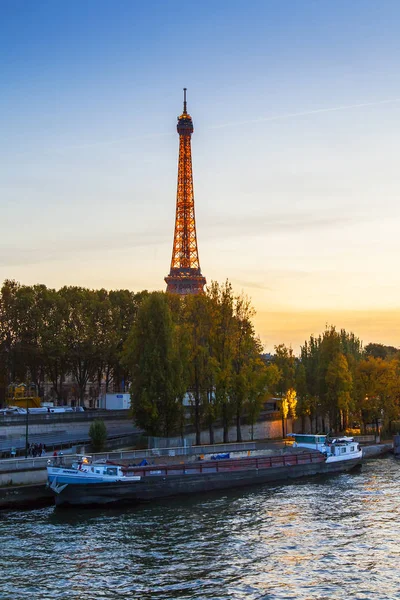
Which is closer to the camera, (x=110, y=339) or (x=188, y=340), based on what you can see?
(x=188, y=340)

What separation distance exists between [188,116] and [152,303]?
112 metres

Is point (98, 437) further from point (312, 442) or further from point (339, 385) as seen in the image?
point (339, 385)

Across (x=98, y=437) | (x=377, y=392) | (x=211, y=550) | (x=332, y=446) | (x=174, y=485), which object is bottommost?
(x=211, y=550)

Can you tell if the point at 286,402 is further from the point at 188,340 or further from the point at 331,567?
the point at 331,567

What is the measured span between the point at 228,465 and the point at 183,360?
14.3 metres

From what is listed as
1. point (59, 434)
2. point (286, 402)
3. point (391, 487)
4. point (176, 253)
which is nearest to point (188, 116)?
point (176, 253)

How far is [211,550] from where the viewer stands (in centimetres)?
3528

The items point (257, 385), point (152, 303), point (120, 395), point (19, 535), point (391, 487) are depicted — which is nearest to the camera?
point (19, 535)

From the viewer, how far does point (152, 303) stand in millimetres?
67875

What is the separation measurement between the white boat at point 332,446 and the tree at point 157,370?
12.2 meters

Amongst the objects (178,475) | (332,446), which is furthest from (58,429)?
(332,446)

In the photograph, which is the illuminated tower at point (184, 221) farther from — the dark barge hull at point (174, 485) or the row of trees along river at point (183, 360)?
the dark barge hull at point (174, 485)

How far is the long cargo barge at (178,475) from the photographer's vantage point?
4762 cm

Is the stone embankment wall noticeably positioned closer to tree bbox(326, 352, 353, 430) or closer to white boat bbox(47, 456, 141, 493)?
tree bbox(326, 352, 353, 430)
